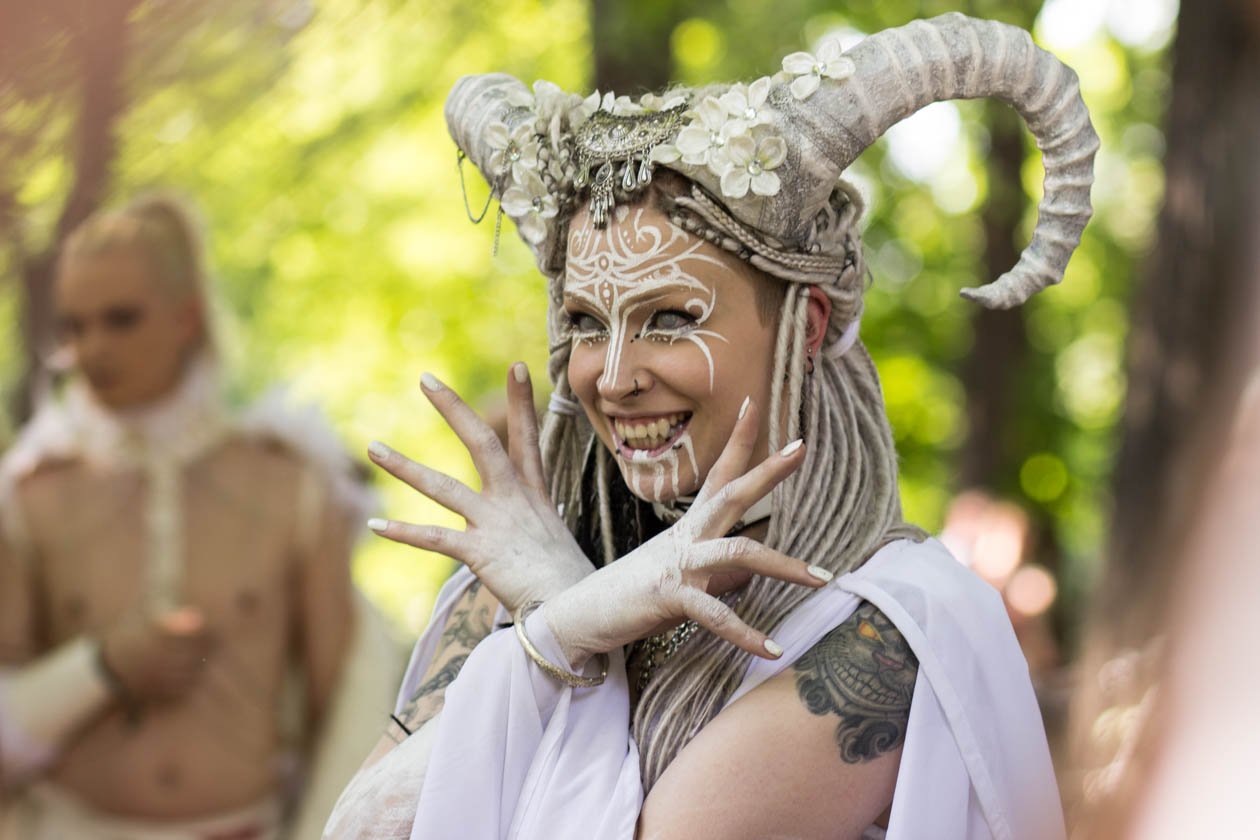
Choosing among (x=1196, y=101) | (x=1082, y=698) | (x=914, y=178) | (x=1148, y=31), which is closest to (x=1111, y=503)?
(x=1082, y=698)

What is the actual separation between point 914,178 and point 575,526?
990 cm

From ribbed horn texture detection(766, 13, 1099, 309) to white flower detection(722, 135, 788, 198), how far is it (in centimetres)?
5

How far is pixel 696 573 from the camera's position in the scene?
2.23 meters

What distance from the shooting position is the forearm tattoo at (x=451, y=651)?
2.58 m

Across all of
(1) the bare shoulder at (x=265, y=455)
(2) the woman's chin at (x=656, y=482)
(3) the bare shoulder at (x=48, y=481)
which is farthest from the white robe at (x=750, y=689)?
(3) the bare shoulder at (x=48, y=481)

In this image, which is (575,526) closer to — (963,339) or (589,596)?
(589,596)

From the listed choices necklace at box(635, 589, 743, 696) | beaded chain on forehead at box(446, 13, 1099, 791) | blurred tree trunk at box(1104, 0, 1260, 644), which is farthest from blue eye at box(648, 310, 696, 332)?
blurred tree trunk at box(1104, 0, 1260, 644)

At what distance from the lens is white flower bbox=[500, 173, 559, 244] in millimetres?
2566

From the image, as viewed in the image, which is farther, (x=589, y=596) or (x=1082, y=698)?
(x=1082, y=698)

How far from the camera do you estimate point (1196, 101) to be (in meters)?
5.56

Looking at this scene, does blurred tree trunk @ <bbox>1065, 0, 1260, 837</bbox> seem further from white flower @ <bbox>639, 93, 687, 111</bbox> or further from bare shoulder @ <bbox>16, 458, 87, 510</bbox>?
bare shoulder @ <bbox>16, 458, 87, 510</bbox>

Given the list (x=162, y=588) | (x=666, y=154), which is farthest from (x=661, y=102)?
(x=162, y=588)

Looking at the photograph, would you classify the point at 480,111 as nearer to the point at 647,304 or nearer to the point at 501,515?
the point at 647,304

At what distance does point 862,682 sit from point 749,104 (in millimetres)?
969
